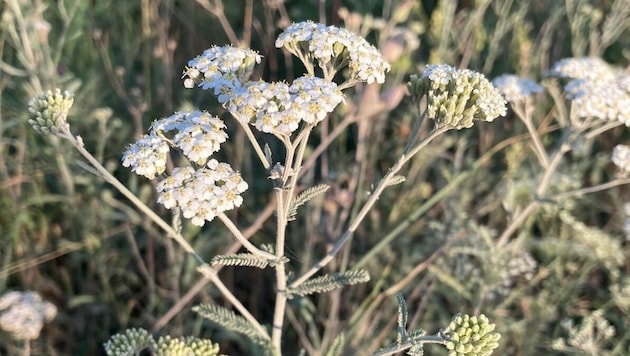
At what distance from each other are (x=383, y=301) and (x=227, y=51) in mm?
1749

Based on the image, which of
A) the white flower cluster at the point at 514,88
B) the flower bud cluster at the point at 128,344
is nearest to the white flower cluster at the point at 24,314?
the flower bud cluster at the point at 128,344

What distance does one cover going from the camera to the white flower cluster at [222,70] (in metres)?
1.88

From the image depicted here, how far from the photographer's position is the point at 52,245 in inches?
130

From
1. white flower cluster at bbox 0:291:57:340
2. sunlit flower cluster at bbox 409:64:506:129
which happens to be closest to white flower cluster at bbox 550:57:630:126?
sunlit flower cluster at bbox 409:64:506:129

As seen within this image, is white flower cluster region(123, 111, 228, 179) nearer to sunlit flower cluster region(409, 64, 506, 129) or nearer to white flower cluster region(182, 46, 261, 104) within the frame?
white flower cluster region(182, 46, 261, 104)

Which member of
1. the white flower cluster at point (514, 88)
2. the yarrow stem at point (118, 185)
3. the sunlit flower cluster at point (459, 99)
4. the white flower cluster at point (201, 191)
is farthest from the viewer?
the white flower cluster at point (514, 88)

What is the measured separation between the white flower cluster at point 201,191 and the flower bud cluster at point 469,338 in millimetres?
735

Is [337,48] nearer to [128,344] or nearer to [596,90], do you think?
[128,344]

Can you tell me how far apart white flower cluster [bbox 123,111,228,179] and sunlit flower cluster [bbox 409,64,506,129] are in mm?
715

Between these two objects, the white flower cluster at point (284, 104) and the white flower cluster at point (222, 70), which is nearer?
the white flower cluster at point (284, 104)

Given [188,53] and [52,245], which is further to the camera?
[188,53]

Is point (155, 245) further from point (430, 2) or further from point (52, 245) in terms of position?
point (430, 2)

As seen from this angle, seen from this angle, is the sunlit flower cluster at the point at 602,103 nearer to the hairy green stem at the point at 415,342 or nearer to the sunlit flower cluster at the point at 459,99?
the sunlit flower cluster at the point at 459,99

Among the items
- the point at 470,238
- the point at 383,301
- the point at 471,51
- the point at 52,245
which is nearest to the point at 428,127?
the point at 471,51
